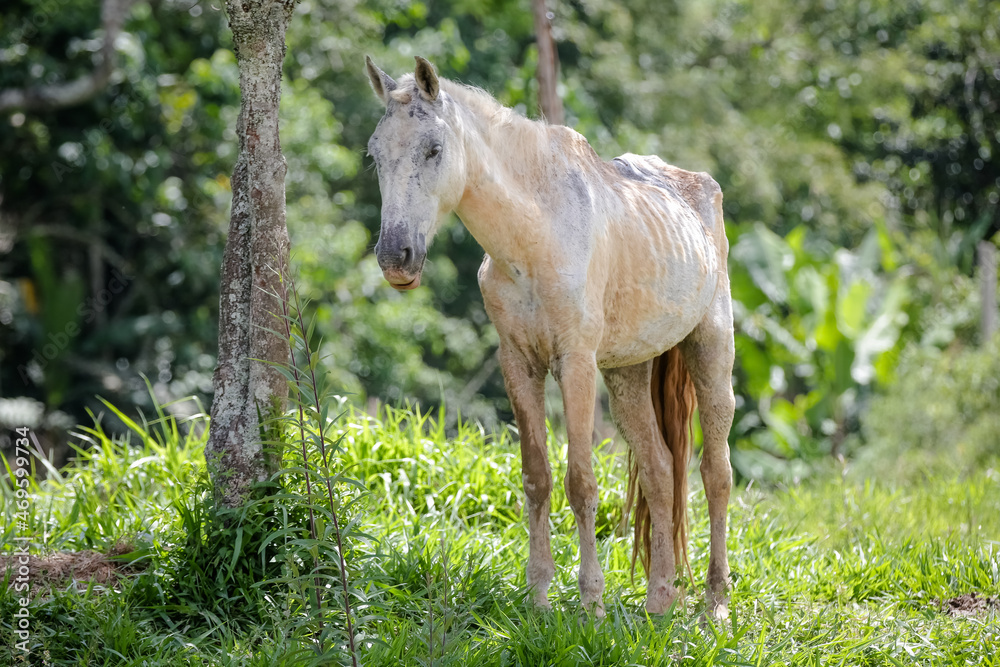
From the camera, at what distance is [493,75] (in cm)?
1284

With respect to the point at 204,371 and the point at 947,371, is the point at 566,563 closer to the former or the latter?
the point at 204,371

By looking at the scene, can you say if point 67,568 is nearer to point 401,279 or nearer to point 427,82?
point 401,279

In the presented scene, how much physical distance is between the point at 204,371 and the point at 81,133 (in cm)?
281

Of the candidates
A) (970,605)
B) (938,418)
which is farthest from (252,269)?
(938,418)

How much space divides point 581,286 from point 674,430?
1155mm

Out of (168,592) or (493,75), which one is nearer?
(168,592)

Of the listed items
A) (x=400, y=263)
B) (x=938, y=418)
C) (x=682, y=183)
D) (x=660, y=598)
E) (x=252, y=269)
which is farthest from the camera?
(x=938, y=418)

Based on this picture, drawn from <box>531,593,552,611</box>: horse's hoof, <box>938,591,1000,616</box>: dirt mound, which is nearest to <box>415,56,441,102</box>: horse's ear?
<box>531,593,552,611</box>: horse's hoof

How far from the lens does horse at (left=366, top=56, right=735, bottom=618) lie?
3188 millimetres

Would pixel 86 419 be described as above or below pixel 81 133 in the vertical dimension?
below

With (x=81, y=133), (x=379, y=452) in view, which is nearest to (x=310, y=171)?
(x=81, y=133)

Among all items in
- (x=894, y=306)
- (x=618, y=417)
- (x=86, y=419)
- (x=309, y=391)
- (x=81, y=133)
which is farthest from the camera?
(x=894, y=306)

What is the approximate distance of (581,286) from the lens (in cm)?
347

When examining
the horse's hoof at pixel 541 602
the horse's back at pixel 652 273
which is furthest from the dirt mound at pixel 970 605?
the horse's hoof at pixel 541 602
